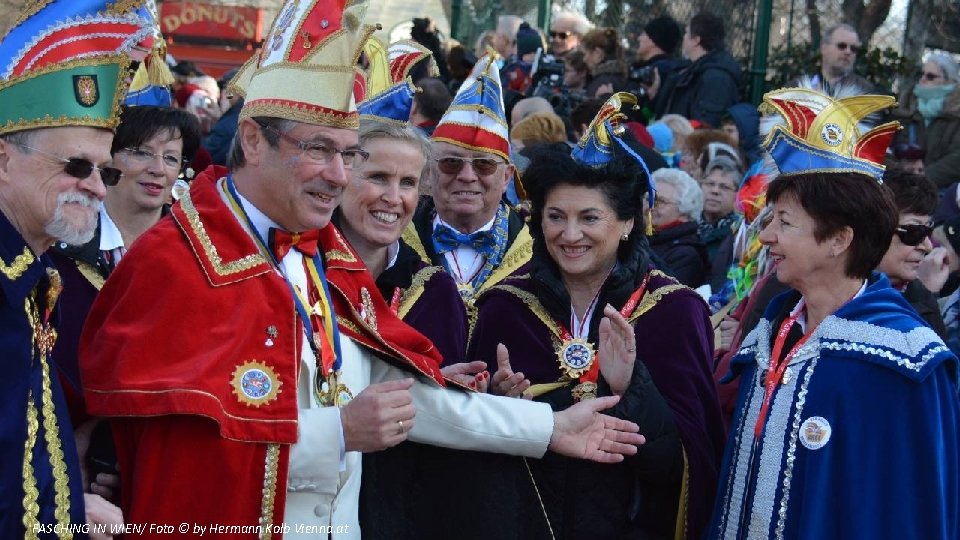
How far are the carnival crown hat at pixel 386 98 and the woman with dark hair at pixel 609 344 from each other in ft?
1.94

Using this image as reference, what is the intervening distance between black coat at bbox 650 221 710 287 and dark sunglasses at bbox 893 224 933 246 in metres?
2.55

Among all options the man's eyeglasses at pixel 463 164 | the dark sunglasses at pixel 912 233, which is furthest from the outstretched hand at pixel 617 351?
the man's eyeglasses at pixel 463 164

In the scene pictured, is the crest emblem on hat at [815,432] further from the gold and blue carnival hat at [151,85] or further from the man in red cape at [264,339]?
the gold and blue carnival hat at [151,85]

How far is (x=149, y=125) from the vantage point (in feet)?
17.9

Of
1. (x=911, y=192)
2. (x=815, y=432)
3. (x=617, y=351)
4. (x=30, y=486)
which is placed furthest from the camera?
(x=911, y=192)

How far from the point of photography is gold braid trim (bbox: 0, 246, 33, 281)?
3023 millimetres

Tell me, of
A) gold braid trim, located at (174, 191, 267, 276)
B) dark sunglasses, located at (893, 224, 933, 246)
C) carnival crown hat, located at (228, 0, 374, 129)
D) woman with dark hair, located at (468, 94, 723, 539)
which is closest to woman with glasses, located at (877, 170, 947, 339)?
dark sunglasses, located at (893, 224, 933, 246)

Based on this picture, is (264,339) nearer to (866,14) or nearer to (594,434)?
(594,434)

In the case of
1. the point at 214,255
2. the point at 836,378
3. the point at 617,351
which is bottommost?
the point at 836,378

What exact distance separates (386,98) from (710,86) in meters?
5.91

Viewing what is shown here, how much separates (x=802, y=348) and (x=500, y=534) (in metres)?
1.20

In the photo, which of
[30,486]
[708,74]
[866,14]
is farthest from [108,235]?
[866,14]

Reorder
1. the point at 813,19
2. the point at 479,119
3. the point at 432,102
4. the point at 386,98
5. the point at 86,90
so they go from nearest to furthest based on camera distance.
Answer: the point at 86,90 < the point at 386,98 < the point at 479,119 < the point at 432,102 < the point at 813,19

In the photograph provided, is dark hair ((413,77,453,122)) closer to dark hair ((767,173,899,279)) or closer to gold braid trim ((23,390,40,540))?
dark hair ((767,173,899,279))
